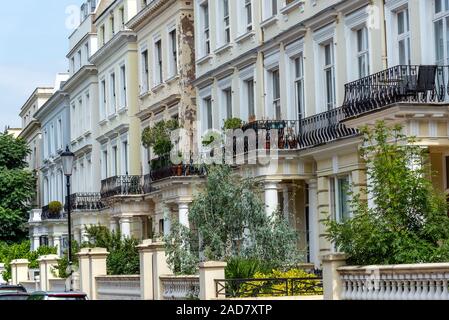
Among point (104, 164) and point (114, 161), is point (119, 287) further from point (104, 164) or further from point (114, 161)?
point (104, 164)

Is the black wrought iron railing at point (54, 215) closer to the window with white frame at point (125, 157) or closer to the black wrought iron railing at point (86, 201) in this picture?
the black wrought iron railing at point (86, 201)

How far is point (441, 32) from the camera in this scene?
69.7 ft

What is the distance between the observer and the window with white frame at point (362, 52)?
24.9 meters

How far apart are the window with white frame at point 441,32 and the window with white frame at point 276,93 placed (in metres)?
9.60

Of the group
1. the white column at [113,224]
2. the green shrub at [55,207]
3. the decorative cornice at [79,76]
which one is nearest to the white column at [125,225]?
the white column at [113,224]

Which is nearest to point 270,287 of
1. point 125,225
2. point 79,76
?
point 125,225

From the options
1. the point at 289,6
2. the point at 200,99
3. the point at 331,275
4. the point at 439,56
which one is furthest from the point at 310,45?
the point at 331,275

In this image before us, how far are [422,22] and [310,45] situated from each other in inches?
267

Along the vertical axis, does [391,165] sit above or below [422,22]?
below

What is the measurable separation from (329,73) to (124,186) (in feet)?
64.0

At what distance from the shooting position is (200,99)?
3750cm

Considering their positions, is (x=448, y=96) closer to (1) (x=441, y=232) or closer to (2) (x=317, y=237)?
(1) (x=441, y=232)

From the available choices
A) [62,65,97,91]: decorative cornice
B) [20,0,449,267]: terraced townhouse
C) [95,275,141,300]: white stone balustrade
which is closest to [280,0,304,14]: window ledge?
[20,0,449,267]: terraced townhouse

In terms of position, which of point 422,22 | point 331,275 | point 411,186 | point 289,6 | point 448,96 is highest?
point 289,6
